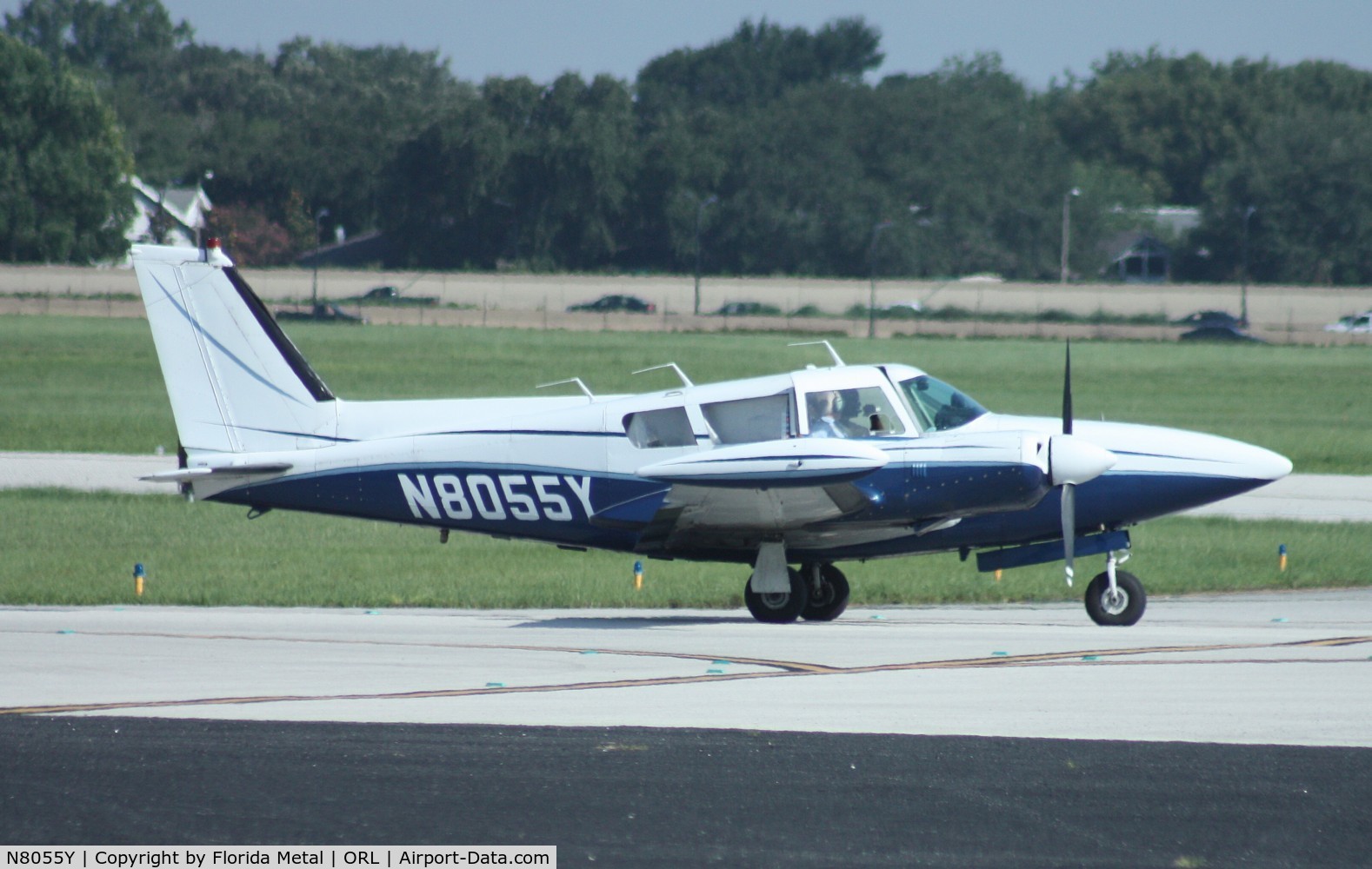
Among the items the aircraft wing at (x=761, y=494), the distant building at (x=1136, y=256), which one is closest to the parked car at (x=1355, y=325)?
the distant building at (x=1136, y=256)

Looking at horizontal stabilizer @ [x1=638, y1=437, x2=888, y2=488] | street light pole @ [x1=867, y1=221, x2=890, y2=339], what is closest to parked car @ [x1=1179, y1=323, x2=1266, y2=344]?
street light pole @ [x1=867, y1=221, x2=890, y2=339]

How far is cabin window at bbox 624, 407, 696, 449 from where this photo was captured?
43.0 feet

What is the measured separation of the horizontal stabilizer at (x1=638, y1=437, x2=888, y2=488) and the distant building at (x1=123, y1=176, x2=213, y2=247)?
97.1 meters

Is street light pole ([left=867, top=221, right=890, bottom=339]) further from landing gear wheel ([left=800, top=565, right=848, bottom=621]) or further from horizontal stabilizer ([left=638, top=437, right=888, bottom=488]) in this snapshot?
horizontal stabilizer ([left=638, top=437, right=888, bottom=488])

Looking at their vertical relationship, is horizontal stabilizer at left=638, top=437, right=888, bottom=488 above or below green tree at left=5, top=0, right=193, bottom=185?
below

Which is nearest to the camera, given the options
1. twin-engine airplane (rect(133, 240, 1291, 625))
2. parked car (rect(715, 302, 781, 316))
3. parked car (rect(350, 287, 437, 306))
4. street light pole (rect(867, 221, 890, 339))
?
twin-engine airplane (rect(133, 240, 1291, 625))

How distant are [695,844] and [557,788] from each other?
40.9 inches

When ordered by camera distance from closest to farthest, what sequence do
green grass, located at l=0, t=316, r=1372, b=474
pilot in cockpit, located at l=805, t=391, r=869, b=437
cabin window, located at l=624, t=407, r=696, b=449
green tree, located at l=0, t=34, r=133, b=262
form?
pilot in cockpit, located at l=805, t=391, r=869, b=437, cabin window, located at l=624, t=407, r=696, b=449, green grass, located at l=0, t=316, r=1372, b=474, green tree, located at l=0, t=34, r=133, b=262

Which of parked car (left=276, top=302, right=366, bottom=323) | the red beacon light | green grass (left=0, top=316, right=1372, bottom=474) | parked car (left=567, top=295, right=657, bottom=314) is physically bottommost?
green grass (left=0, top=316, right=1372, bottom=474)

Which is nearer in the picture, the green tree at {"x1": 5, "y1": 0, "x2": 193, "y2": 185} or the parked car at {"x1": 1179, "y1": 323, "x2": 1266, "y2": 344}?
the parked car at {"x1": 1179, "y1": 323, "x2": 1266, "y2": 344}

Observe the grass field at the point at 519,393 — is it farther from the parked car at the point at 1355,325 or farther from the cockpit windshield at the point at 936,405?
A: the parked car at the point at 1355,325

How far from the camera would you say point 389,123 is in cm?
11362

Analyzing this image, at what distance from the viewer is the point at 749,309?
92938 millimetres
